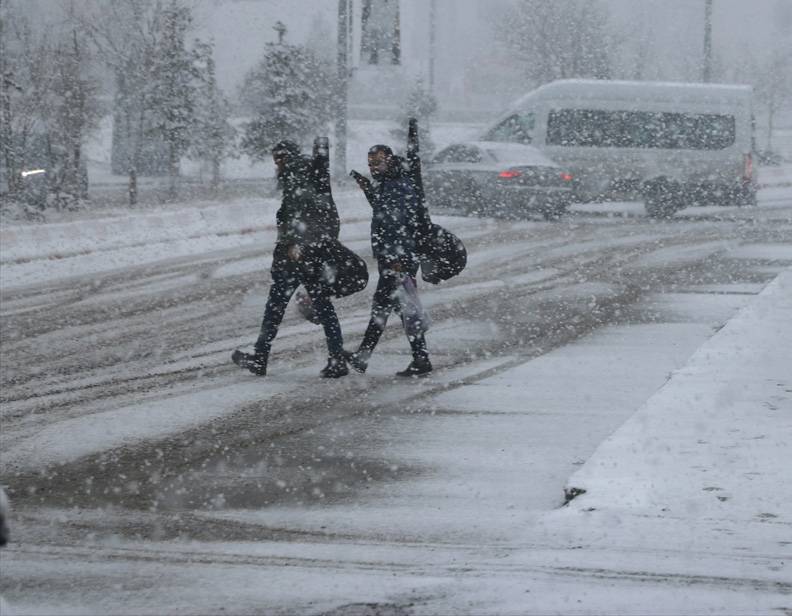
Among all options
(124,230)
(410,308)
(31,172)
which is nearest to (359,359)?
(410,308)

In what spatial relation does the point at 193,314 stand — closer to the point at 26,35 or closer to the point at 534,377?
the point at 534,377

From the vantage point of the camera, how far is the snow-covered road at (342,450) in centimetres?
484

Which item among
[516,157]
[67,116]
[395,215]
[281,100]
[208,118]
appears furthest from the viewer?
[281,100]

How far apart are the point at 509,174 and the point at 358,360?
13.8 m

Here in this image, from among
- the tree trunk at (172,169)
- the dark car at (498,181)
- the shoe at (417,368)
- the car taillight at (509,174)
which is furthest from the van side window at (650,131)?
the shoe at (417,368)

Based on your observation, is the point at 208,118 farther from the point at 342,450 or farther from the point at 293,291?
the point at 342,450

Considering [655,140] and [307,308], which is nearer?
[307,308]

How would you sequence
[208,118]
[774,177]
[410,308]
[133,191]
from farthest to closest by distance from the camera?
[774,177] → [208,118] → [133,191] → [410,308]

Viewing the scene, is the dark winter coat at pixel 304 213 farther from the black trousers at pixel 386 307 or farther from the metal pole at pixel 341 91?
the metal pole at pixel 341 91

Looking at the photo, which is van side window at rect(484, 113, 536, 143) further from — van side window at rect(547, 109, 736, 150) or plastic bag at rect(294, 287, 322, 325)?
plastic bag at rect(294, 287, 322, 325)

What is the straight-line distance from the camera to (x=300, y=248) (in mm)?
8984

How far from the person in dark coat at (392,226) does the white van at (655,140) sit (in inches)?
622

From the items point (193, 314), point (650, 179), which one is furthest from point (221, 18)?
point (193, 314)

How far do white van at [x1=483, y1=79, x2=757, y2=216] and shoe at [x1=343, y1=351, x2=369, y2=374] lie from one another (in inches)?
619
